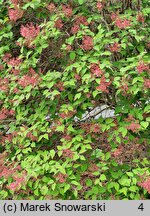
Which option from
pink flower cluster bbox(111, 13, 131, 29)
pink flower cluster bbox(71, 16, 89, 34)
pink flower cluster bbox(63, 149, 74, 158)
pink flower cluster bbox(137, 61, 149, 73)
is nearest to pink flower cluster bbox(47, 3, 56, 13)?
pink flower cluster bbox(71, 16, 89, 34)

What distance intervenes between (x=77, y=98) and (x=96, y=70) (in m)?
0.35

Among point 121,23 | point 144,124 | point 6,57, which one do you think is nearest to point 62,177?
point 144,124

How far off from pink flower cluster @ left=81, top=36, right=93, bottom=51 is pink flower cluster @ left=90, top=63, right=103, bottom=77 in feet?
0.57

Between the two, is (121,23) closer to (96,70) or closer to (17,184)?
(96,70)

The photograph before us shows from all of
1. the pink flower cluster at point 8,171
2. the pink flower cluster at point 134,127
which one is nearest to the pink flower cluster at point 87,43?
the pink flower cluster at point 134,127

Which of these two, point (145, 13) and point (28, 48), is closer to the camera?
point (145, 13)

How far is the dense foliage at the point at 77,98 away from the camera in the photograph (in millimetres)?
2668

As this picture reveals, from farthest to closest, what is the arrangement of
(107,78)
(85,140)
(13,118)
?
(13,118), (85,140), (107,78)

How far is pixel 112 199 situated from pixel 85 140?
1.76 feet

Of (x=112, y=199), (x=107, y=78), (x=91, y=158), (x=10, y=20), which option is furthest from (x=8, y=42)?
(x=112, y=199)

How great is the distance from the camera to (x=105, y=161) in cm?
288

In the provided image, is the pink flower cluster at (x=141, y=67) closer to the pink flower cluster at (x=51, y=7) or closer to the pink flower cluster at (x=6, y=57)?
the pink flower cluster at (x=51, y=7)

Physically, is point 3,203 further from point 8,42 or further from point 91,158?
point 8,42

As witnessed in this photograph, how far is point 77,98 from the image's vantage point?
283 centimetres
